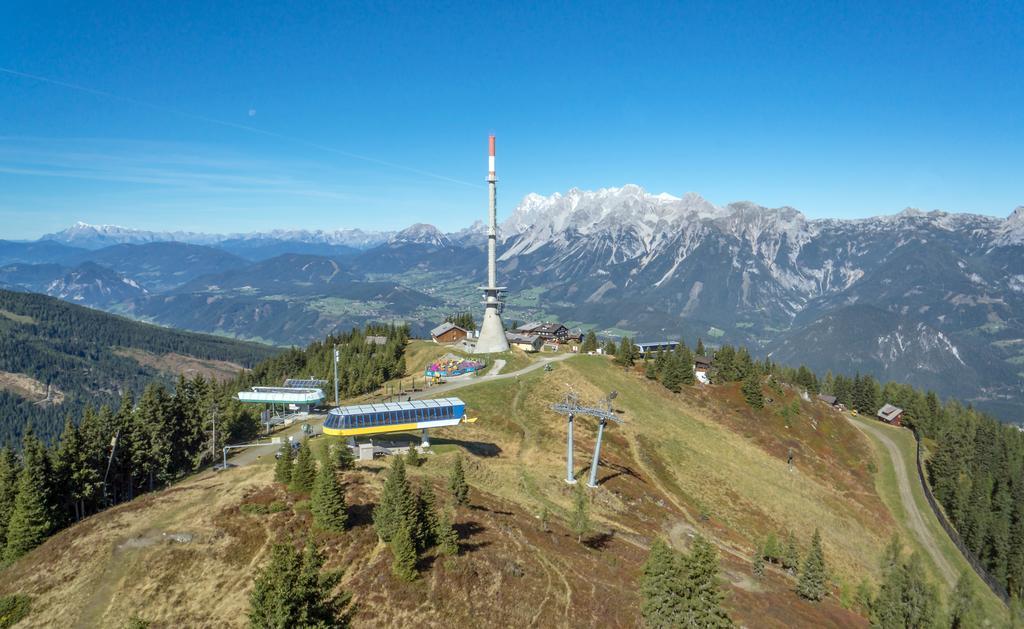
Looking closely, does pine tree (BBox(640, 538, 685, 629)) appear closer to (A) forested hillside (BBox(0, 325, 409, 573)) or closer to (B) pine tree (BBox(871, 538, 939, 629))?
(B) pine tree (BBox(871, 538, 939, 629))

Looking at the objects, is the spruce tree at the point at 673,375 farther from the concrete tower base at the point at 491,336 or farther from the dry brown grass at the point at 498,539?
the concrete tower base at the point at 491,336

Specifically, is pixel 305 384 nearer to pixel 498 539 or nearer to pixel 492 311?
pixel 492 311

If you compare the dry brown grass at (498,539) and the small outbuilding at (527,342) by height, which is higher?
the small outbuilding at (527,342)

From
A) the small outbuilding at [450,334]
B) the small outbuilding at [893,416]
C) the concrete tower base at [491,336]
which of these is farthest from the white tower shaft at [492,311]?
the small outbuilding at [893,416]

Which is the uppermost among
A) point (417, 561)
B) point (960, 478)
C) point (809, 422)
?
point (417, 561)

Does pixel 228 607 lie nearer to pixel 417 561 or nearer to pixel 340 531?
pixel 340 531

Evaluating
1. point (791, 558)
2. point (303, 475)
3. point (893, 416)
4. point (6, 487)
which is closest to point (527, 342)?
point (791, 558)

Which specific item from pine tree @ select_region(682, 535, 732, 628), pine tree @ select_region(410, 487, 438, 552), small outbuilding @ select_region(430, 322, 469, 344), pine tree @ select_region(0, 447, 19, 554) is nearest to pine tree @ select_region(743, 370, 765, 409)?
small outbuilding @ select_region(430, 322, 469, 344)

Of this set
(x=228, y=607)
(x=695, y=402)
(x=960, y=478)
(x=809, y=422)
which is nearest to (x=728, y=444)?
(x=695, y=402)
